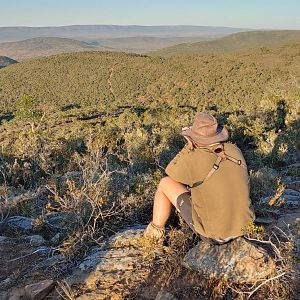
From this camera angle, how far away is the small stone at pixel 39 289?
2.65 metres

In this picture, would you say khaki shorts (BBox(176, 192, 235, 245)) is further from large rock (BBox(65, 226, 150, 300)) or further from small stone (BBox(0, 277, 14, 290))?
small stone (BBox(0, 277, 14, 290))

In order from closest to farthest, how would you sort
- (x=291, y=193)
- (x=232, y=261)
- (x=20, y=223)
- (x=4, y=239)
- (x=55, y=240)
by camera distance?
1. (x=232, y=261)
2. (x=55, y=240)
3. (x=4, y=239)
4. (x=20, y=223)
5. (x=291, y=193)

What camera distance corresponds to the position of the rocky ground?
2562 mm

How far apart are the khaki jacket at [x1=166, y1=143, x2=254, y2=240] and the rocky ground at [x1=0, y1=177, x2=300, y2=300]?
0.40ft

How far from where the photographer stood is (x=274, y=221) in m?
3.35

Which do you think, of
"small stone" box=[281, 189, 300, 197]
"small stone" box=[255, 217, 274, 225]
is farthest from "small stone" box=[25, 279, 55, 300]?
"small stone" box=[281, 189, 300, 197]

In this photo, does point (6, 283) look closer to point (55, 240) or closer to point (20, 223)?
point (55, 240)

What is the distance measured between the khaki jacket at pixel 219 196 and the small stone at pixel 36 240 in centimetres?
143

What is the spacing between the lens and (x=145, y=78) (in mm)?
54344

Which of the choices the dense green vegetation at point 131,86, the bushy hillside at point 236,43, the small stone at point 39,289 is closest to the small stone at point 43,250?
the small stone at point 39,289

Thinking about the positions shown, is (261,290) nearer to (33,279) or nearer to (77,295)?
(77,295)

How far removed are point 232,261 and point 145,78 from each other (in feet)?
173

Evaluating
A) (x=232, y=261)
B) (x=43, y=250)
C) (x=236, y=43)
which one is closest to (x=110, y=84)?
(x=43, y=250)

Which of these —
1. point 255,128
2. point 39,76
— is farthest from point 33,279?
point 39,76
